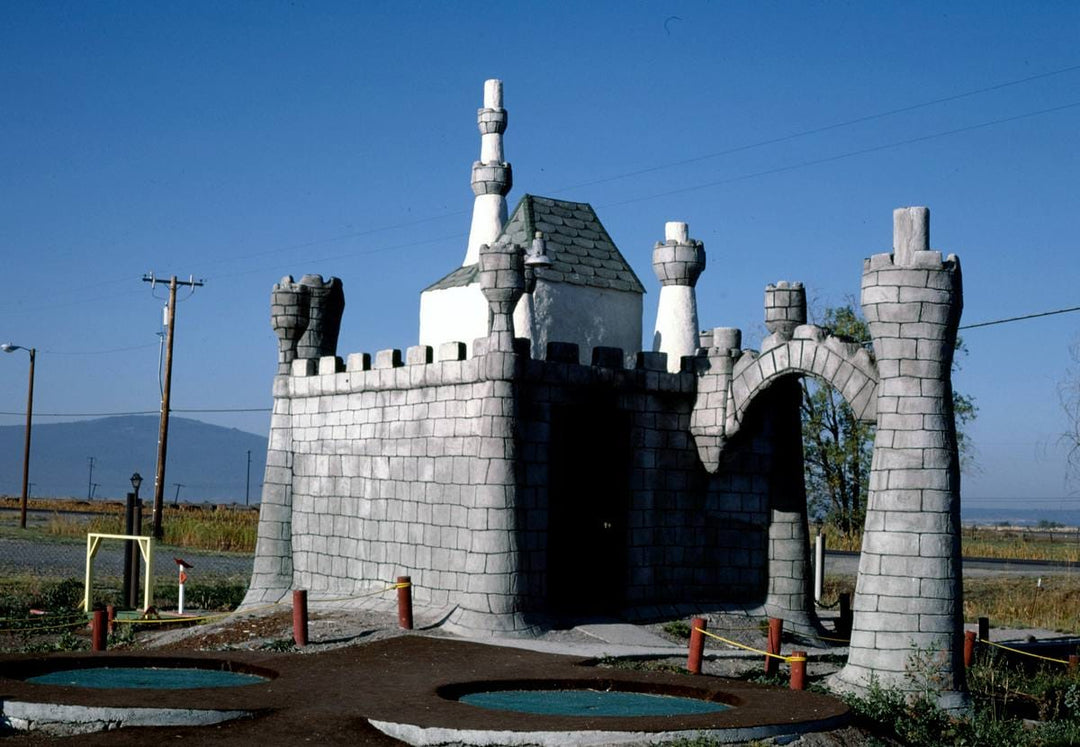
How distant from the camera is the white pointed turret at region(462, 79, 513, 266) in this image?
2314cm

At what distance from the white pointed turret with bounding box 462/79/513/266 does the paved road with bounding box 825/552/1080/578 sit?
13.4 meters

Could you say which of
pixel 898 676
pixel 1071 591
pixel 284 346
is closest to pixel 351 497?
pixel 284 346

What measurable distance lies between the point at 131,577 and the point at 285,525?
3.19m

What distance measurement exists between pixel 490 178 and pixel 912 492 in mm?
10317

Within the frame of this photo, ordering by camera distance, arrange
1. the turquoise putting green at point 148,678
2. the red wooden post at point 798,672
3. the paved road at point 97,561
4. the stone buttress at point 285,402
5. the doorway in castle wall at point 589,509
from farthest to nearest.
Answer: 1. the paved road at point 97,561
2. the stone buttress at point 285,402
3. the doorway in castle wall at point 589,509
4. the red wooden post at point 798,672
5. the turquoise putting green at point 148,678

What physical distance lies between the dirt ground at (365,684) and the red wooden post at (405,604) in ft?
0.68

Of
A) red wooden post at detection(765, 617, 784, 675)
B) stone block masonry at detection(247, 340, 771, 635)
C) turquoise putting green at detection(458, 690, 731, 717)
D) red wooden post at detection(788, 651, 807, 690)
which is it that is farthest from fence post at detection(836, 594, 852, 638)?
turquoise putting green at detection(458, 690, 731, 717)

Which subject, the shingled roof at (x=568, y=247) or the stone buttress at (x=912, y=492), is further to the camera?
the shingled roof at (x=568, y=247)

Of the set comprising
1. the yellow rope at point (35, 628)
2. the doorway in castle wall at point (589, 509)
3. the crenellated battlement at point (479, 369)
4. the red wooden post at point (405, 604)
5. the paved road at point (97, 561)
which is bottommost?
the yellow rope at point (35, 628)

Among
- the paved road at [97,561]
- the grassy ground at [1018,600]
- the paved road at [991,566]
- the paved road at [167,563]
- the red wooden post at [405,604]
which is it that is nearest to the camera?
the red wooden post at [405,604]

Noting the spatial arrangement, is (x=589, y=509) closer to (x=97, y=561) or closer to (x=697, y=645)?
(x=697, y=645)

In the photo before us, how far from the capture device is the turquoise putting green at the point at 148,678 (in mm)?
14062

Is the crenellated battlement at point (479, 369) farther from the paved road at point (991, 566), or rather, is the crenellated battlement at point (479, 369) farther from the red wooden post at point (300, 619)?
the paved road at point (991, 566)

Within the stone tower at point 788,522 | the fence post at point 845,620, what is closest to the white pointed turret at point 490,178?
the stone tower at point 788,522
